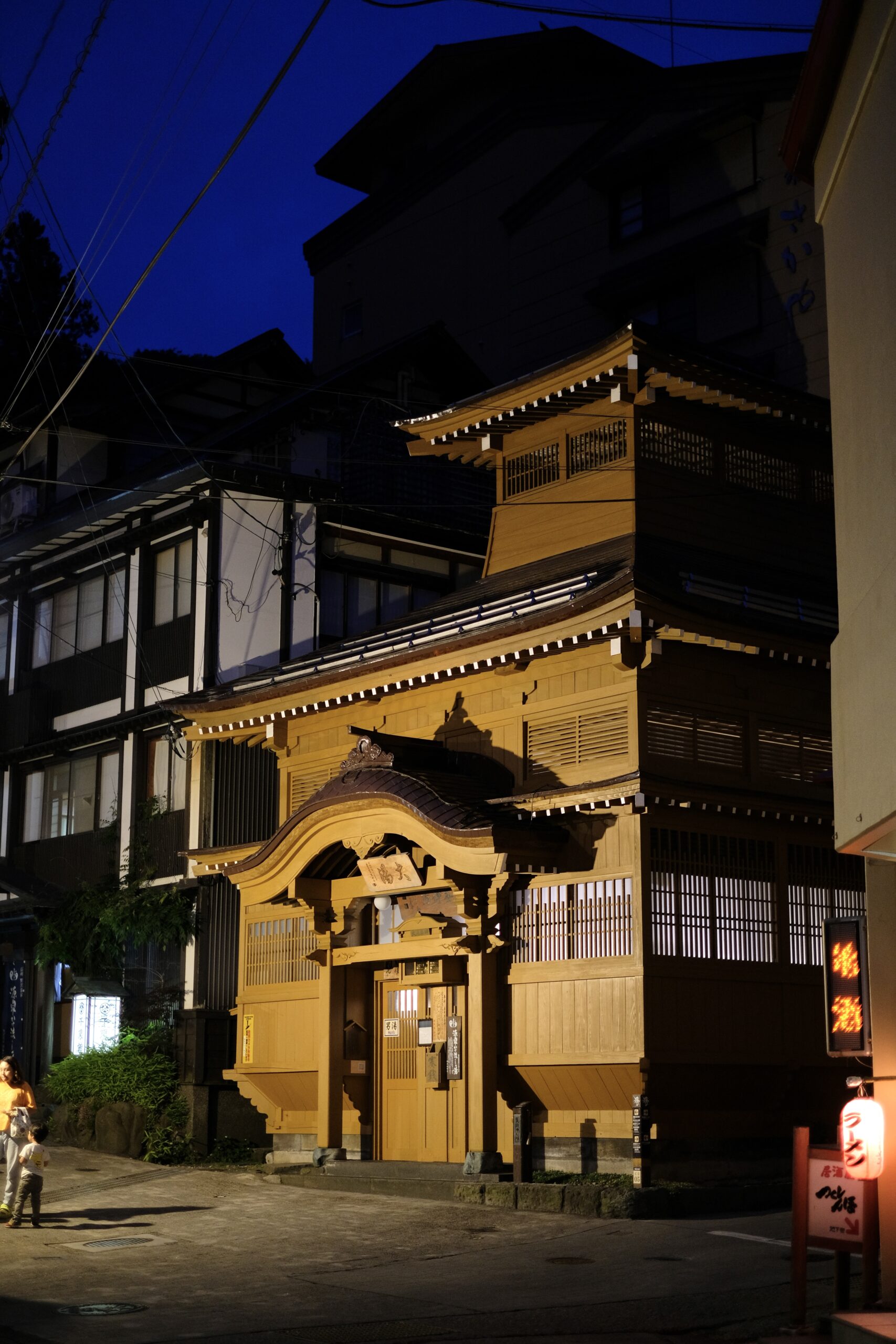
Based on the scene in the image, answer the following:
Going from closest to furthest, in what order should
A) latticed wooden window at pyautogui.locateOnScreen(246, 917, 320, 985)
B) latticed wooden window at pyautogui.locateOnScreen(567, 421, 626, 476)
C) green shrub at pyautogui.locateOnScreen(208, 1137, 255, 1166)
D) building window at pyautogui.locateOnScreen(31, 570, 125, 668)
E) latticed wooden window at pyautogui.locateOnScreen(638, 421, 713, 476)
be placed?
latticed wooden window at pyautogui.locateOnScreen(638, 421, 713, 476)
latticed wooden window at pyautogui.locateOnScreen(567, 421, 626, 476)
latticed wooden window at pyautogui.locateOnScreen(246, 917, 320, 985)
green shrub at pyautogui.locateOnScreen(208, 1137, 255, 1166)
building window at pyautogui.locateOnScreen(31, 570, 125, 668)

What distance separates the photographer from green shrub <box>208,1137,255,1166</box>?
81.5ft

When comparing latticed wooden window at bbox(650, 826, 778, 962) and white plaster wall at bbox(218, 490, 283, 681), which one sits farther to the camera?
white plaster wall at bbox(218, 490, 283, 681)

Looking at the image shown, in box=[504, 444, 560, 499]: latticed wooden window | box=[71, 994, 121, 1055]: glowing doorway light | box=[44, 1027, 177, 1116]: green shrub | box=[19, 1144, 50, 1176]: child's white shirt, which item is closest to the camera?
box=[19, 1144, 50, 1176]: child's white shirt

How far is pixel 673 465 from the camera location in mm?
22406

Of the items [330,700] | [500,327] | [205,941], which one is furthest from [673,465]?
[500,327]

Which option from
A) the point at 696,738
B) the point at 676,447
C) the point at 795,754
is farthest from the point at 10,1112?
the point at 676,447

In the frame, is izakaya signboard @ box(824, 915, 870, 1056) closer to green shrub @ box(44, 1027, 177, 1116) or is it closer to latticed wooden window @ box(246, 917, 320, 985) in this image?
latticed wooden window @ box(246, 917, 320, 985)

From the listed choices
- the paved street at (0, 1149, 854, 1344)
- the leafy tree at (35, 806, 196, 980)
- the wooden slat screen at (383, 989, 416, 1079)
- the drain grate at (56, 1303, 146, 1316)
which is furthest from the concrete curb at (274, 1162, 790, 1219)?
the leafy tree at (35, 806, 196, 980)

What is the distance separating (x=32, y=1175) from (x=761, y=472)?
1450cm

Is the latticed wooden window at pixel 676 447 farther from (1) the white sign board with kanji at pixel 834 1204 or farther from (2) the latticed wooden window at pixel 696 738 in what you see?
(1) the white sign board with kanji at pixel 834 1204

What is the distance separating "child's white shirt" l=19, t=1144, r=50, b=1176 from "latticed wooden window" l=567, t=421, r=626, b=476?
39.6 feet

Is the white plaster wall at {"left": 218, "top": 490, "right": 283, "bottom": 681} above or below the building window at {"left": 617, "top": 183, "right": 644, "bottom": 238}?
below

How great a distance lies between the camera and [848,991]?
11984 millimetres

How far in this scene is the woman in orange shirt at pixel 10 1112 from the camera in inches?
682
